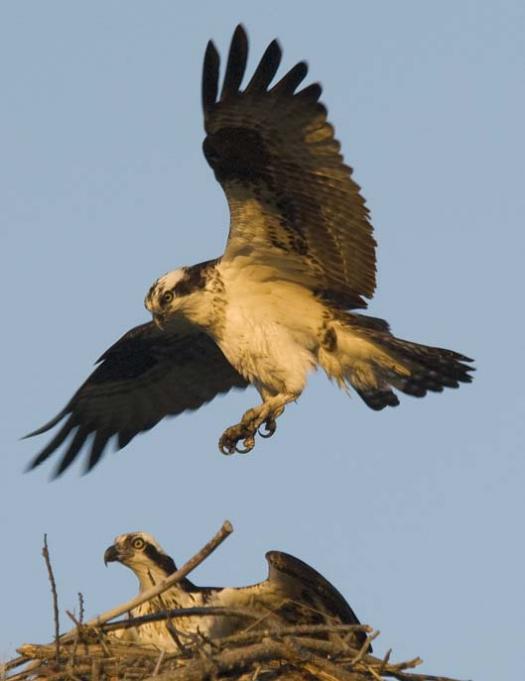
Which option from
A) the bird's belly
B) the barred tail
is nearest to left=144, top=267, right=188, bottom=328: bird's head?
the bird's belly

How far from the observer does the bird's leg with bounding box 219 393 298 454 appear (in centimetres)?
1193

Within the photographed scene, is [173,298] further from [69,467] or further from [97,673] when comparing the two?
[97,673]

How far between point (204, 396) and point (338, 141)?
316 cm

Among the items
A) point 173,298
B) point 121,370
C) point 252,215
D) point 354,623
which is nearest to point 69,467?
point 121,370

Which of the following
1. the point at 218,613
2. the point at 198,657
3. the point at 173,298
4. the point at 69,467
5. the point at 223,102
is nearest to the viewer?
the point at 198,657

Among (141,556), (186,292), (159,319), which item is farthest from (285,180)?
(141,556)

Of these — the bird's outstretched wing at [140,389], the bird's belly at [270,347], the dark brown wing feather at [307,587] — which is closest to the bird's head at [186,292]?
the bird's belly at [270,347]

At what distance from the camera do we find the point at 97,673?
9609 mm

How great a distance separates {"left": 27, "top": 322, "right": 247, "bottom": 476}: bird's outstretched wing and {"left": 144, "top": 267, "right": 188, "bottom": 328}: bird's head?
1.25 meters

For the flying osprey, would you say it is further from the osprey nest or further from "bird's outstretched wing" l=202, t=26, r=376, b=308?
the osprey nest

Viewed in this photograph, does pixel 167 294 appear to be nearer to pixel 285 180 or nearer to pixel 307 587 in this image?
pixel 285 180

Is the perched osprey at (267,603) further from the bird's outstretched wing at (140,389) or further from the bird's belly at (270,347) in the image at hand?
the bird's outstretched wing at (140,389)

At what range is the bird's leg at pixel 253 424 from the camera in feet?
39.1

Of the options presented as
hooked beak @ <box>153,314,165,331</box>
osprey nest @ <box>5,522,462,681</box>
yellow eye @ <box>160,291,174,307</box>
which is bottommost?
osprey nest @ <box>5,522,462,681</box>
